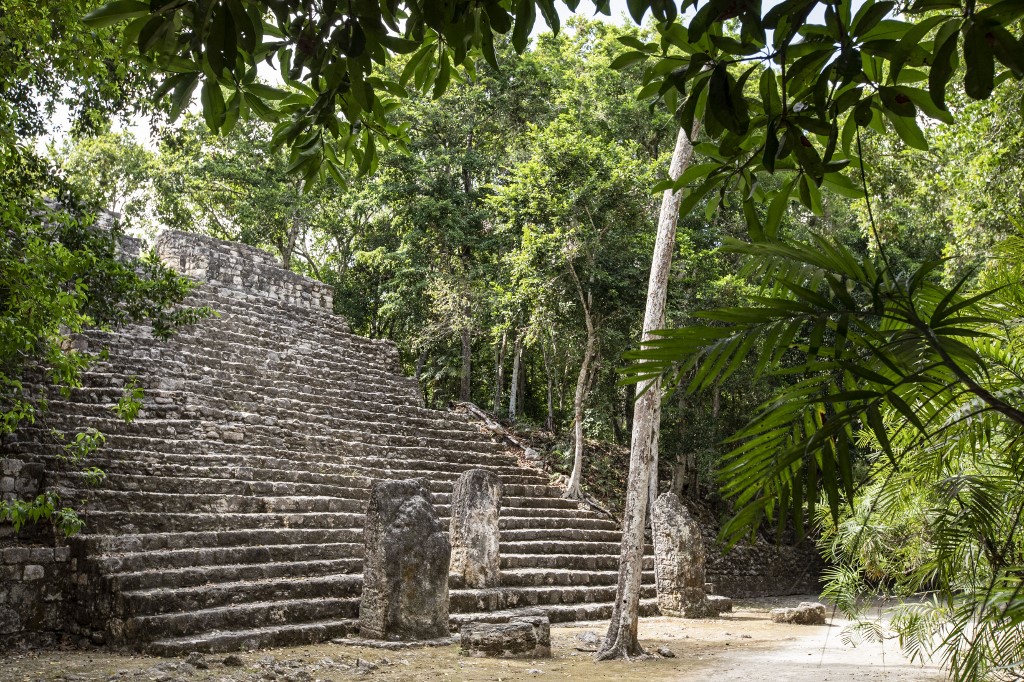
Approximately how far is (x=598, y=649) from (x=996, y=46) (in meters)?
6.22

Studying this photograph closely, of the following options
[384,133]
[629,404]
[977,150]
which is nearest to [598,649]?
[384,133]

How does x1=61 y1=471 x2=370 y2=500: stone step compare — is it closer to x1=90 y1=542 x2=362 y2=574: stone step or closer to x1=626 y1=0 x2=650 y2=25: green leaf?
x1=90 y1=542 x2=362 y2=574: stone step

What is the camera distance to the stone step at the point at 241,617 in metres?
5.95

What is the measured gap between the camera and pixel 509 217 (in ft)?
45.1

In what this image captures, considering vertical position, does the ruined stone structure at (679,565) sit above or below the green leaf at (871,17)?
below

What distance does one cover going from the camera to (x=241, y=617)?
6422 millimetres

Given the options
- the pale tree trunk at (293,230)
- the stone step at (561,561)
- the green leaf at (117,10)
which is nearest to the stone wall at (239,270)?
the pale tree trunk at (293,230)

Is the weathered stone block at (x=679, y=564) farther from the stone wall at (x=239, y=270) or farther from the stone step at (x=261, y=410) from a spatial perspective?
the stone wall at (x=239, y=270)

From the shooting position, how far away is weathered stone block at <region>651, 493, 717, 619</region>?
9.86 metres

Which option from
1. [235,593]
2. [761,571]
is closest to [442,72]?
[235,593]

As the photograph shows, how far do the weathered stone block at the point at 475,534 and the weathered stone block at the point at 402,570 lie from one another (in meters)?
1.82

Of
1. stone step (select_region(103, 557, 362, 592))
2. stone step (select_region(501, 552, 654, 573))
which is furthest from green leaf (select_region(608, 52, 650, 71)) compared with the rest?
stone step (select_region(501, 552, 654, 573))

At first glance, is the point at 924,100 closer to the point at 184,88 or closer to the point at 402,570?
the point at 184,88

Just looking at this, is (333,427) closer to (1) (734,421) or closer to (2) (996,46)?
(1) (734,421)
